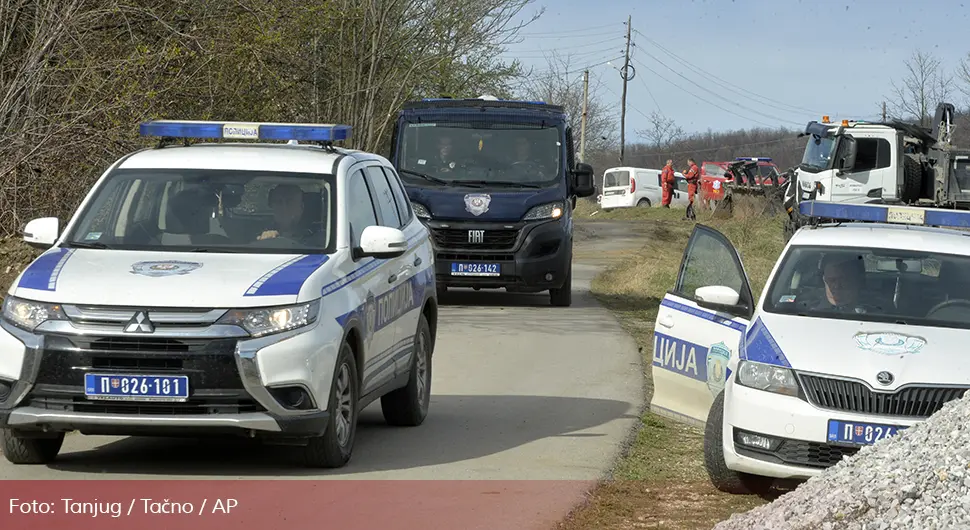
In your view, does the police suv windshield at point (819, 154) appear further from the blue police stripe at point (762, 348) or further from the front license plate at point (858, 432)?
the front license plate at point (858, 432)

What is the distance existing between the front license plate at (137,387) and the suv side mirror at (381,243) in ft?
5.02

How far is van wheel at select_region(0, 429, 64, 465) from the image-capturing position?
778 centimetres

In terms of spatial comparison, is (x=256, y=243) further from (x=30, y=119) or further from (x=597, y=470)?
(x=30, y=119)

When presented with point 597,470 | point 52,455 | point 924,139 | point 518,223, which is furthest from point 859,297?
point 924,139

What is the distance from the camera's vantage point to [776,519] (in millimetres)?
5773

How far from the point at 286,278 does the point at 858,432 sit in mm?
3010

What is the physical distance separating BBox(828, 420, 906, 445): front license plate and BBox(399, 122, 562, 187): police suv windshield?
11.2m

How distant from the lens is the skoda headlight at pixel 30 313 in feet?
24.4

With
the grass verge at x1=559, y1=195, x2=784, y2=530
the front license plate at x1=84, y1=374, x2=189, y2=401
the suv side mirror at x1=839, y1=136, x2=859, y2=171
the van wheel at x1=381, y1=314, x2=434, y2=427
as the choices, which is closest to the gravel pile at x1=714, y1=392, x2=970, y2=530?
the grass verge at x1=559, y1=195, x2=784, y2=530

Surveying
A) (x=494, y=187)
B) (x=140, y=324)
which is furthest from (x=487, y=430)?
(x=494, y=187)

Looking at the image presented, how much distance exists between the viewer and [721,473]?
25.6ft

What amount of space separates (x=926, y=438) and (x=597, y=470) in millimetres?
2767

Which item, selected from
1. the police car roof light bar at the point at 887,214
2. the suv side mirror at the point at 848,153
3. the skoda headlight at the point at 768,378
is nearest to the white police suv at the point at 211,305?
the skoda headlight at the point at 768,378

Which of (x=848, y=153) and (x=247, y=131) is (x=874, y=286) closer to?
(x=247, y=131)
